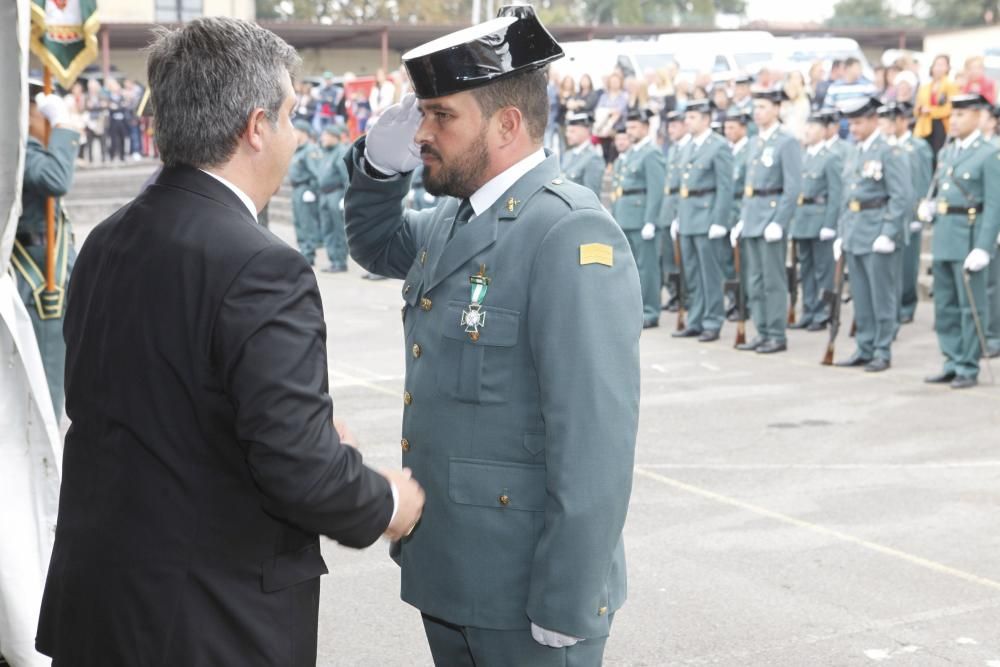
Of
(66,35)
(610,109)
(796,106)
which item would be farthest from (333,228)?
(66,35)

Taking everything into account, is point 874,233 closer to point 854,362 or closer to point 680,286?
point 854,362

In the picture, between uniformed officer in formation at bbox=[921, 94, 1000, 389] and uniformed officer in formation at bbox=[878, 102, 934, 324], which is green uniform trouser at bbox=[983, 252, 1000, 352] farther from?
uniformed officer in formation at bbox=[878, 102, 934, 324]

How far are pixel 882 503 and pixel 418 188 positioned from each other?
13286mm

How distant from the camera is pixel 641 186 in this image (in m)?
14.0

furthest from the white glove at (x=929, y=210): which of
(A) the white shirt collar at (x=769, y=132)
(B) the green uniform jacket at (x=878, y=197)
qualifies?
(A) the white shirt collar at (x=769, y=132)

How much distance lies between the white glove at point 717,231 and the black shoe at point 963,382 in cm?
328

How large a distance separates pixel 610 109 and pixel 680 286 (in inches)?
275

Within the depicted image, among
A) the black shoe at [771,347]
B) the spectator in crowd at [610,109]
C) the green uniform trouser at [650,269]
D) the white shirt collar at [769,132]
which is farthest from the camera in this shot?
the spectator in crowd at [610,109]

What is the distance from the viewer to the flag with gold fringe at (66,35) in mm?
6102

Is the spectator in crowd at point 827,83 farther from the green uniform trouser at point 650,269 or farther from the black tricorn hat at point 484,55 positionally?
the black tricorn hat at point 484,55

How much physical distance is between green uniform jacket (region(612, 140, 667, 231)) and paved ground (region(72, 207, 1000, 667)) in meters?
3.51

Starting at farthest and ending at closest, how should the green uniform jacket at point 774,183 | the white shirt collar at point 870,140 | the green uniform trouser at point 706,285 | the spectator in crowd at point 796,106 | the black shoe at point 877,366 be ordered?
1. the spectator in crowd at point 796,106
2. the green uniform trouser at point 706,285
3. the green uniform jacket at point 774,183
4. the white shirt collar at point 870,140
5. the black shoe at point 877,366

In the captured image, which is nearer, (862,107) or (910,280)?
(862,107)

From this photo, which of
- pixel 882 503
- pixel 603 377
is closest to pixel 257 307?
pixel 603 377
